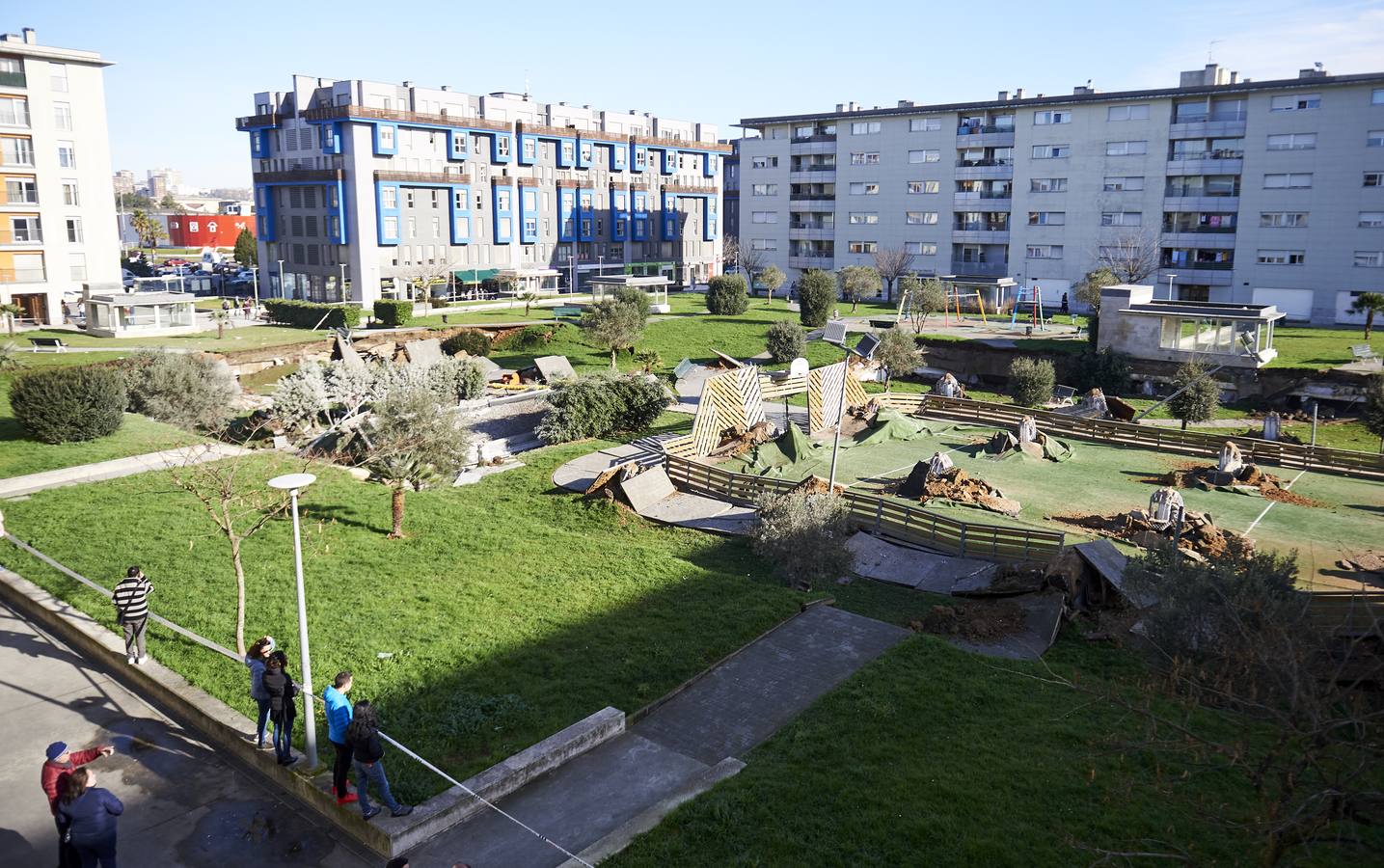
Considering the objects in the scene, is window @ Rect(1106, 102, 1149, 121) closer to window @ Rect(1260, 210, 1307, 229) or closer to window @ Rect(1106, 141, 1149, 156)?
window @ Rect(1106, 141, 1149, 156)

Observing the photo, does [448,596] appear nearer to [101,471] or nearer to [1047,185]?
[101,471]

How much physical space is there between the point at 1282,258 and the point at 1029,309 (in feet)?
51.8

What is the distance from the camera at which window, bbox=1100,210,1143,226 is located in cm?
6844

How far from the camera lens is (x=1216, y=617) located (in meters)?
12.6

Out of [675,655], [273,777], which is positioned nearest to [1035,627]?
[675,655]

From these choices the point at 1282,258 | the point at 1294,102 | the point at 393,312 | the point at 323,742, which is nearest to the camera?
the point at 323,742

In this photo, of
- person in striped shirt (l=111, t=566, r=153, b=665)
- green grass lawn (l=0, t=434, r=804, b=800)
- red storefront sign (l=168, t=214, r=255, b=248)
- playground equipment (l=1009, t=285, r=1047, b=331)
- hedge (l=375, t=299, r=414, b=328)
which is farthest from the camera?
red storefront sign (l=168, t=214, r=255, b=248)

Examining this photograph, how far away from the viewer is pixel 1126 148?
224 feet

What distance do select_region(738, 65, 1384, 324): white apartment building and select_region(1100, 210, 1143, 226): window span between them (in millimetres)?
126

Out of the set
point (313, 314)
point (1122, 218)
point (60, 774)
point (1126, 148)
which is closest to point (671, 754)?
point (60, 774)

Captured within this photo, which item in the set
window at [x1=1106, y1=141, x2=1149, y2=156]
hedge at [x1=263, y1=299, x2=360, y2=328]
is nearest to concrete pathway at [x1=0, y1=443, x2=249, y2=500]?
hedge at [x1=263, y1=299, x2=360, y2=328]

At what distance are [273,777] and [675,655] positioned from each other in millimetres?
6090

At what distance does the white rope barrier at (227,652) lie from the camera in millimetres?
10680

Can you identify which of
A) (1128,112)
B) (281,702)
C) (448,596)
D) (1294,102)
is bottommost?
(448,596)
